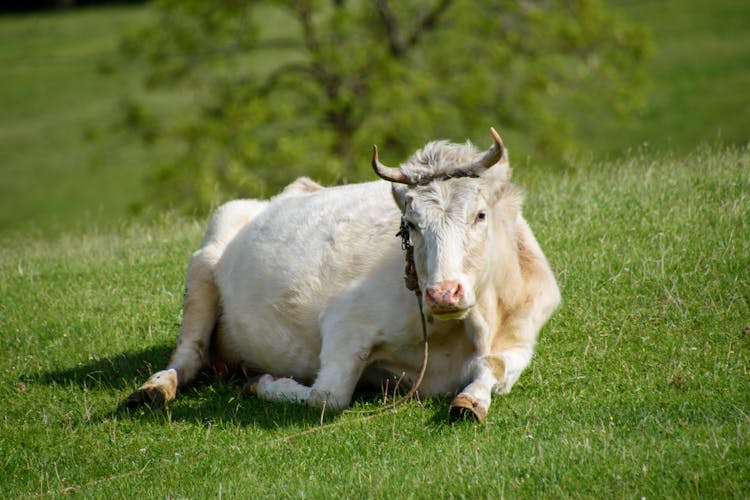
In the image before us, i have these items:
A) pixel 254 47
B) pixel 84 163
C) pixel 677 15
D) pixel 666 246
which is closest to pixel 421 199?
pixel 666 246

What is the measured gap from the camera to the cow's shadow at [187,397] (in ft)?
22.3

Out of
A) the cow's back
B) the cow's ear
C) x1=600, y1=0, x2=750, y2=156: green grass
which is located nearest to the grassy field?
the cow's back

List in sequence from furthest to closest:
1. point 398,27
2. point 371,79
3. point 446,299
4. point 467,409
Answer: point 398,27, point 371,79, point 467,409, point 446,299

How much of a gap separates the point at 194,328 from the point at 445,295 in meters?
3.35

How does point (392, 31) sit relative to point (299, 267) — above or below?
below

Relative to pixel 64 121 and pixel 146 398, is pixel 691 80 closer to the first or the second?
pixel 64 121

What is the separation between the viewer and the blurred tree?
22.8m

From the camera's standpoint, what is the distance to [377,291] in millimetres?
6969

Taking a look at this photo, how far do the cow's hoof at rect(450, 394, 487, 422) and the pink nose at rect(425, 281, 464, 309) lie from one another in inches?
30.4

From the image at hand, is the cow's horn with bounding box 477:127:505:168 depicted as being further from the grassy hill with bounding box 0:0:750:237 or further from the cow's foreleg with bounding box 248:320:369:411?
the grassy hill with bounding box 0:0:750:237

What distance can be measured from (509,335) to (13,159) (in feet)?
148

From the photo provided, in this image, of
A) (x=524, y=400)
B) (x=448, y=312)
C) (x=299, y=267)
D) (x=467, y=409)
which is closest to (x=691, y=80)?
(x=299, y=267)

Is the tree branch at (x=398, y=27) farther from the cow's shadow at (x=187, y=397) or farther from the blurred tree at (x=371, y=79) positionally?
the cow's shadow at (x=187, y=397)

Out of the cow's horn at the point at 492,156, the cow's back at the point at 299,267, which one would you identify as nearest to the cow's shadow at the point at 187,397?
the cow's back at the point at 299,267
